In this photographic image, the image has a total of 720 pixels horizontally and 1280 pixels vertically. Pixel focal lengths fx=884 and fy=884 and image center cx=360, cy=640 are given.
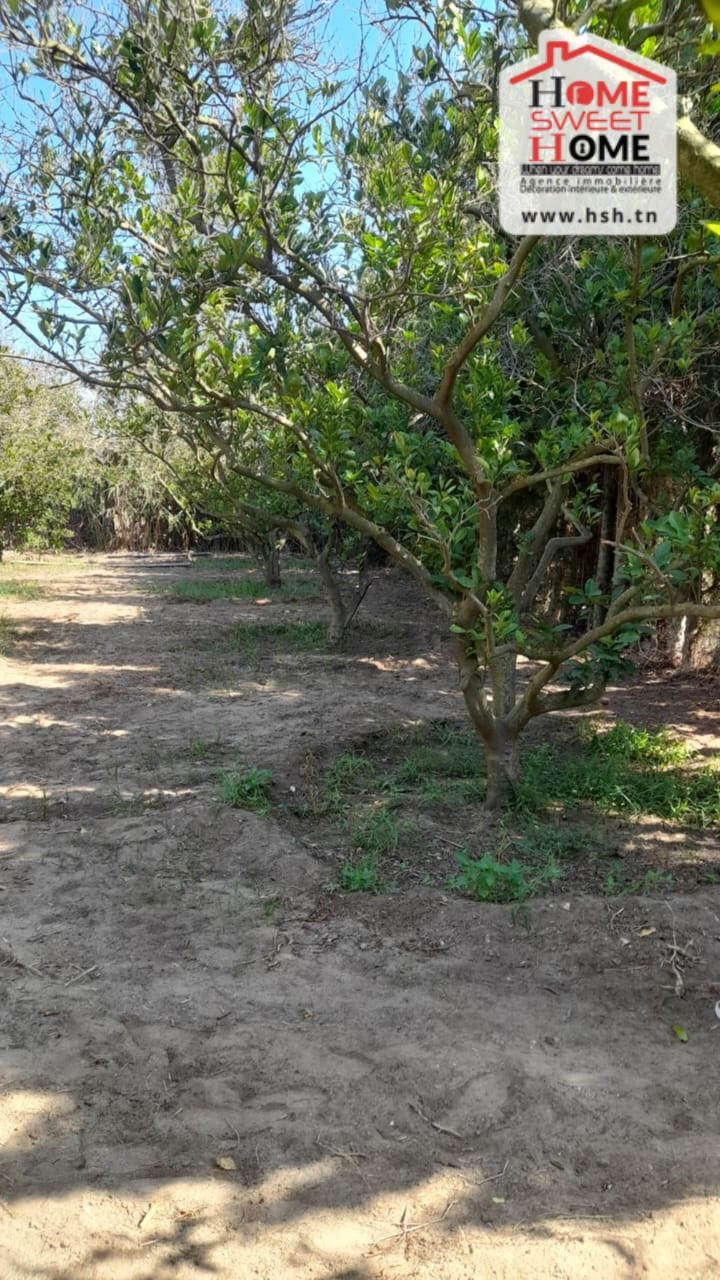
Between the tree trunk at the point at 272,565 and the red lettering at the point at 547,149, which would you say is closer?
the red lettering at the point at 547,149

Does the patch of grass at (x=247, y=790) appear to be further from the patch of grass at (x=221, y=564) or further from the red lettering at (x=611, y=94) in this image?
the patch of grass at (x=221, y=564)

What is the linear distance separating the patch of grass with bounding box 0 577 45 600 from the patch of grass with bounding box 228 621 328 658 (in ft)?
14.4

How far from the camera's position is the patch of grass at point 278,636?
9.35 meters

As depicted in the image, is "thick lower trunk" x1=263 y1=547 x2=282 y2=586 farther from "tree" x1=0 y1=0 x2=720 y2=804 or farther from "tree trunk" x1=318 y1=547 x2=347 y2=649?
"tree" x1=0 y1=0 x2=720 y2=804

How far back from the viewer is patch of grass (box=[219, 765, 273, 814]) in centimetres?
445

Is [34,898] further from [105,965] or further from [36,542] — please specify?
[36,542]

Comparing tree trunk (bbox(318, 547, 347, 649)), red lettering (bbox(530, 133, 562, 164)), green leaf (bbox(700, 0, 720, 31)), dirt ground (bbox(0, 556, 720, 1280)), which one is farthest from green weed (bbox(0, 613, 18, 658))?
green leaf (bbox(700, 0, 720, 31))

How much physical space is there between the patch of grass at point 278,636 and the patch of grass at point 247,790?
409 cm

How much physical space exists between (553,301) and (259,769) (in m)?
2.99

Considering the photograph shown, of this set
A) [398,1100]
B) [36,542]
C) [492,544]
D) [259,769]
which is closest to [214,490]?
[36,542]

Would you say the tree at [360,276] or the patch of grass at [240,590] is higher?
the tree at [360,276]

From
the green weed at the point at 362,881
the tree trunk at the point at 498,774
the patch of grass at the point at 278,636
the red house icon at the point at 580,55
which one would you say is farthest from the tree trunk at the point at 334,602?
the red house icon at the point at 580,55

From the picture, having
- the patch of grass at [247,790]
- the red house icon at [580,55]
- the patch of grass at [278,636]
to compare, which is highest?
the red house icon at [580,55]

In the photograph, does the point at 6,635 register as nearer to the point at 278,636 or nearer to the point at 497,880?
the point at 278,636
